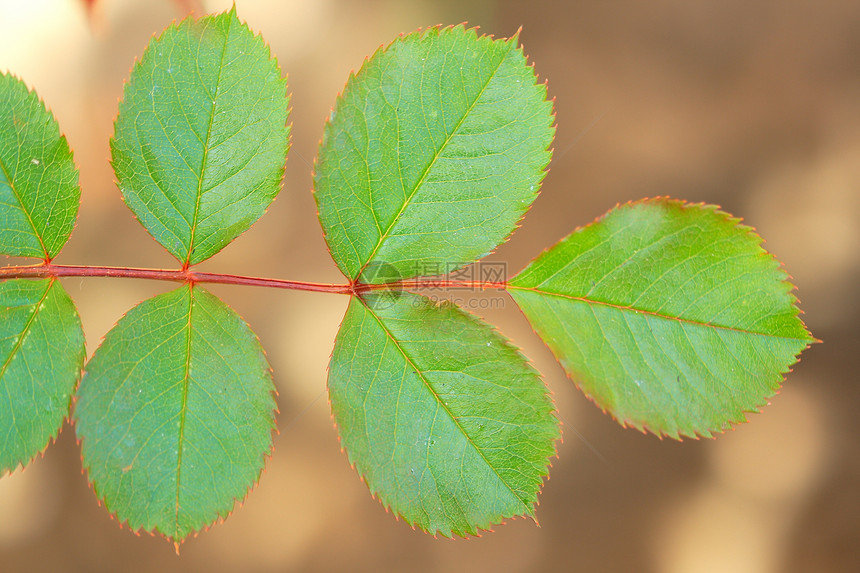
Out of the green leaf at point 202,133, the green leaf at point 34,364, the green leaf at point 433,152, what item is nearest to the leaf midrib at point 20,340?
the green leaf at point 34,364

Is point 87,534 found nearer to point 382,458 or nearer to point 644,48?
point 382,458

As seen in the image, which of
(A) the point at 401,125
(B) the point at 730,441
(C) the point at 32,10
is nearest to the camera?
(A) the point at 401,125

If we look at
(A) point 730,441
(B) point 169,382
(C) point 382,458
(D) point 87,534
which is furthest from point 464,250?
(D) point 87,534

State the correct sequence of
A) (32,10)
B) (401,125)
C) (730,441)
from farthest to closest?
(730,441) < (32,10) < (401,125)

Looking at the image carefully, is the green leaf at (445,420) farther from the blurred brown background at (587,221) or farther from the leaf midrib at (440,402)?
the blurred brown background at (587,221)

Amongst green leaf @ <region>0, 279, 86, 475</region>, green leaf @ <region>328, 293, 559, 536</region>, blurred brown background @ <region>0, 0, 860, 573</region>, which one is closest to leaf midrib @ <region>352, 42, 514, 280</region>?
green leaf @ <region>328, 293, 559, 536</region>

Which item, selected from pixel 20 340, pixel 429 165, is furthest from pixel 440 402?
pixel 20 340
